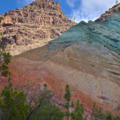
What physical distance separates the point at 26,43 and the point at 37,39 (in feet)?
33.5

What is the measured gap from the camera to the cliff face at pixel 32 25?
97.6 meters

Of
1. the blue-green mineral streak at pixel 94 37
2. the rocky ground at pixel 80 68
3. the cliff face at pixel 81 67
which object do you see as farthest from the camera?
the blue-green mineral streak at pixel 94 37

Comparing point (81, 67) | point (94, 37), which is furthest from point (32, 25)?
point (81, 67)

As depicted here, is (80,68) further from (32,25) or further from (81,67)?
(32,25)

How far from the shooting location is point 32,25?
371ft

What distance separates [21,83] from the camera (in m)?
27.9

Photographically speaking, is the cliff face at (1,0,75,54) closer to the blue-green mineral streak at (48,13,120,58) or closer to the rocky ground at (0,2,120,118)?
the blue-green mineral streak at (48,13,120,58)

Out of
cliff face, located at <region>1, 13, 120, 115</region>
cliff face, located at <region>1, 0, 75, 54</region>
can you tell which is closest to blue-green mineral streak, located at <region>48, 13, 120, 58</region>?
cliff face, located at <region>1, 13, 120, 115</region>

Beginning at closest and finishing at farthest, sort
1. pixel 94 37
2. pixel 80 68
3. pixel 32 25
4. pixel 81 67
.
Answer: pixel 80 68 < pixel 81 67 < pixel 94 37 < pixel 32 25

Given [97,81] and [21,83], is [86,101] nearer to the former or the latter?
[97,81]

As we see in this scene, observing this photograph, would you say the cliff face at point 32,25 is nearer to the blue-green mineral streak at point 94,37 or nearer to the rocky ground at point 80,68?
the blue-green mineral streak at point 94,37

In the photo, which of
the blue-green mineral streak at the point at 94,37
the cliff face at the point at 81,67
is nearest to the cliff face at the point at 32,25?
the blue-green mineral streak at the point at 94,37

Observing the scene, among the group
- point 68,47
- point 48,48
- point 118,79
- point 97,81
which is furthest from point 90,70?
point 48,48

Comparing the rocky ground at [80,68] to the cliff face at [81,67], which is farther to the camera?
the cliff face at [81,67]
